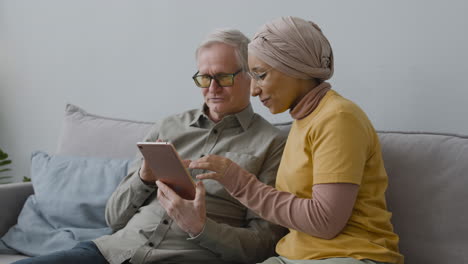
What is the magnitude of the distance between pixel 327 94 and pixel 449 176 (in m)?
0.43

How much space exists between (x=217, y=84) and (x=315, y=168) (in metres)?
0.58

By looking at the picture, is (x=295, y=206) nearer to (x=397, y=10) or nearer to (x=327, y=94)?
(x=327, y=94)

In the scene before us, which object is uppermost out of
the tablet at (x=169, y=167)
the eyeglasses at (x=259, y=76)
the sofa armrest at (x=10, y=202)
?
the eyeglasses at (x=259, y=76)

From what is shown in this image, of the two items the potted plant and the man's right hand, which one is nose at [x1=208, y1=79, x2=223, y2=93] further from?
the potted plant

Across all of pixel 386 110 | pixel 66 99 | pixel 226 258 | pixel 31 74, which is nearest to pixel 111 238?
pixel 226 258

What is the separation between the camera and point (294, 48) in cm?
157

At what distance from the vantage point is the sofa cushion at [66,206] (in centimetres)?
221

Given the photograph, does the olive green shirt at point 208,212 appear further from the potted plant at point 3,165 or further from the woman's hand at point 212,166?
the potted plant at point 3,165

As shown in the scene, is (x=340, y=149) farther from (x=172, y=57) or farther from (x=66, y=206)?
(x=172, y=57)

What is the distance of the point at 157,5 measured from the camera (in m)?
2.79

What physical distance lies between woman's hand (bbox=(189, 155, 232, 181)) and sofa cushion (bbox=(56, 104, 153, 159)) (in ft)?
2.72

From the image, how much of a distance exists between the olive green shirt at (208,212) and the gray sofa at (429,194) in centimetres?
37

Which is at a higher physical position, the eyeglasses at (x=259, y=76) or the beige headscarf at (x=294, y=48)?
the beige headscarf at (x=294, y=48)

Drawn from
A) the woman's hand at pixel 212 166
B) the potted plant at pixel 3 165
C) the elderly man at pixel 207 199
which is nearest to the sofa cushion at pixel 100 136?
the elderly man at pixel 207 199
